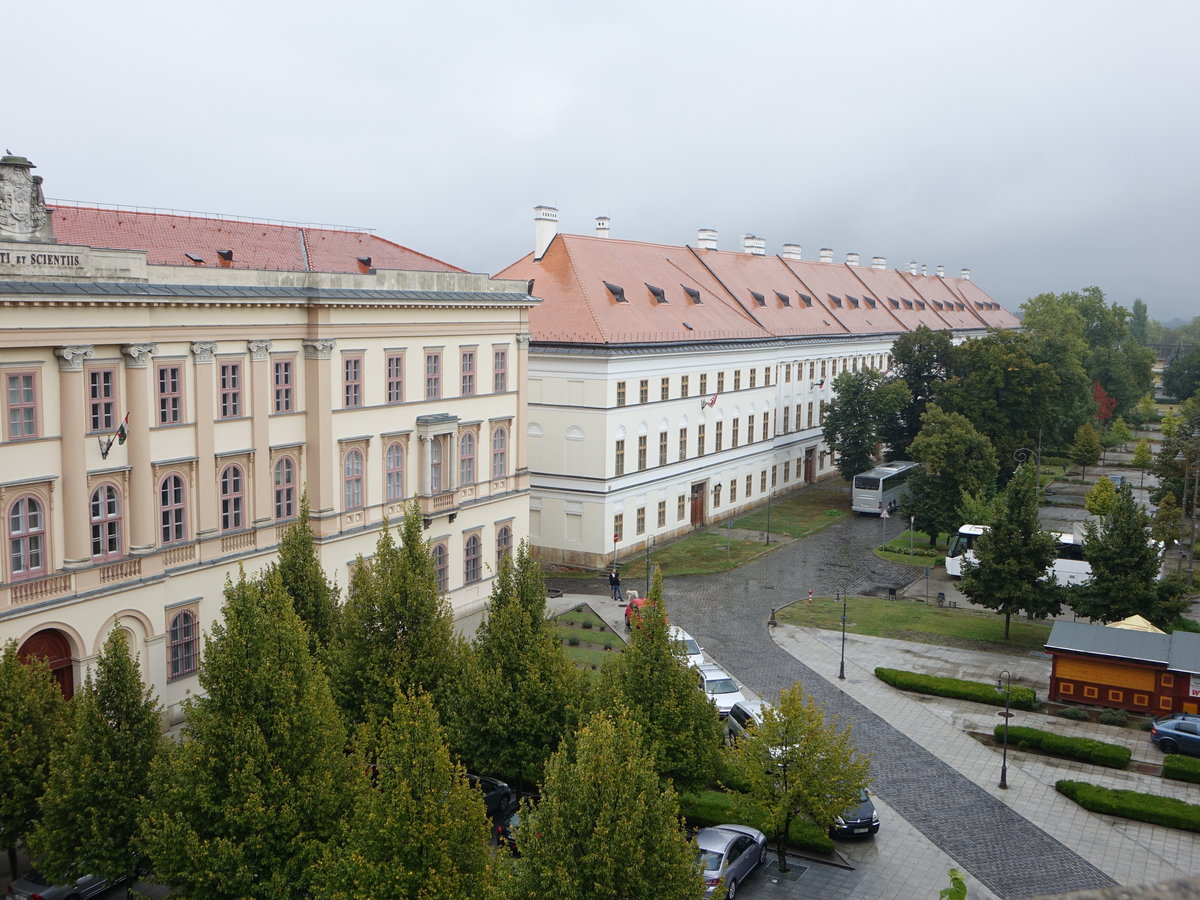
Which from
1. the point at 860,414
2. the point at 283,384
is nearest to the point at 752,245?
the point at 860,414

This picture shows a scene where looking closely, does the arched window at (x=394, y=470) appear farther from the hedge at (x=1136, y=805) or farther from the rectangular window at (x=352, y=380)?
the hedge at (x=1136, y=805)

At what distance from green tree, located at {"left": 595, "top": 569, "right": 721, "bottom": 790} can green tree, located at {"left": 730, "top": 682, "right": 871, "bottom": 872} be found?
3.38ft

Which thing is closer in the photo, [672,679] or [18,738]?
[18,738]

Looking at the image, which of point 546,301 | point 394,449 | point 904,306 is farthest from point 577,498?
point 904,306

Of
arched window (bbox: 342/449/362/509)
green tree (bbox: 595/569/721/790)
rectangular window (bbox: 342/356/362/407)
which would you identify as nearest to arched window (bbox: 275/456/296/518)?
arched window (bbox: 342/449/362/509)

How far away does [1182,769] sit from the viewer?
3091 cm

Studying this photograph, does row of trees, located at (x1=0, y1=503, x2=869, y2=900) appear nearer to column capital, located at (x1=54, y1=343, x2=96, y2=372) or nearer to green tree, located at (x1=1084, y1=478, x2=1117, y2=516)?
column capital, located at (x1=54, y1=343, x2=96, y2=372)

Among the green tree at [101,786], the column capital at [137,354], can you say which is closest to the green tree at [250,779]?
the green tree at [101,786]

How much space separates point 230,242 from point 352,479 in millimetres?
9395

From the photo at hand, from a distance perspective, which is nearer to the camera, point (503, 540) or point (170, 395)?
point (170, 395)

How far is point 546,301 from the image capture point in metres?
57.0

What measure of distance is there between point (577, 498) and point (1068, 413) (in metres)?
44.2

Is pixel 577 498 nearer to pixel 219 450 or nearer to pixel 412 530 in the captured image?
pixel 219 450

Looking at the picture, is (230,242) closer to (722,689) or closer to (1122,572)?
(722,689)
